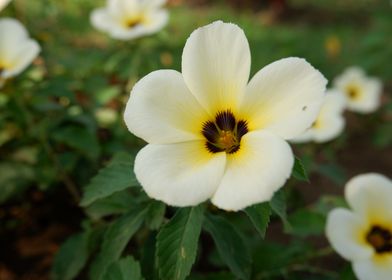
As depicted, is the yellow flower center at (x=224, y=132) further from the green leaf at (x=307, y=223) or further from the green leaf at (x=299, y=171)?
the green leaf at (x=307, y=223)

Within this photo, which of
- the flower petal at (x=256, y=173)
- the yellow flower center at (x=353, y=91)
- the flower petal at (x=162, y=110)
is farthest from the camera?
the yellow flower center at (x=353, y=91)

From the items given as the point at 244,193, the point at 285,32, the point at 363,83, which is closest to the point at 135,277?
the point at 244,193

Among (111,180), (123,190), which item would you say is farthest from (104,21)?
(111,180)

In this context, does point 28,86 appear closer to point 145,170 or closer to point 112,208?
point 112,208

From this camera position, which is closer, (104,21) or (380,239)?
(380,239)

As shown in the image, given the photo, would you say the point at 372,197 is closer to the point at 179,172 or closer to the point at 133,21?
the point at 179,172

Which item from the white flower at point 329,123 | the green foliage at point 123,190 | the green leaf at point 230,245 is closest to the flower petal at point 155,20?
the green foliage at point 123,190
